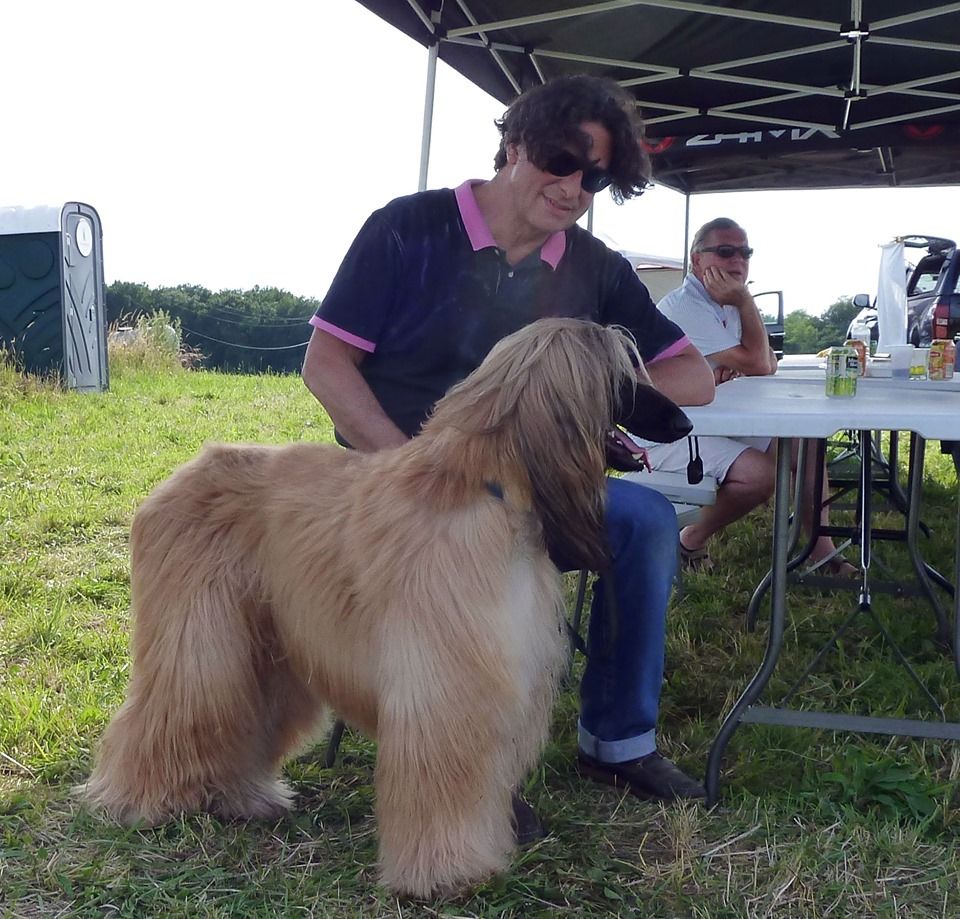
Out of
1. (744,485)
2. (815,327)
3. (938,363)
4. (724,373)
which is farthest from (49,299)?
(815,327)

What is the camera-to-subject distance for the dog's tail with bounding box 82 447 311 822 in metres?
1.92

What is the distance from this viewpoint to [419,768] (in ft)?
5.46

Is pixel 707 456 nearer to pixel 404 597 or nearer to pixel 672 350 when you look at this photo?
pixel 672 350

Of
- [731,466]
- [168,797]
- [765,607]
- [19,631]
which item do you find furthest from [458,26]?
[168,797]

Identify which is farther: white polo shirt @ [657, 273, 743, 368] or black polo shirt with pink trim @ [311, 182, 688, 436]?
white polo shirt @ [657, 273, 743, 368]

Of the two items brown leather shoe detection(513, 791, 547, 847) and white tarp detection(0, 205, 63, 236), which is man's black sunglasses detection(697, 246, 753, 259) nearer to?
brown leather shoe detection(513, 791, 547, 847)

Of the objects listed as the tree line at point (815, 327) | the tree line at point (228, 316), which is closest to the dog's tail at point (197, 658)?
the tree line at point (815, 327)

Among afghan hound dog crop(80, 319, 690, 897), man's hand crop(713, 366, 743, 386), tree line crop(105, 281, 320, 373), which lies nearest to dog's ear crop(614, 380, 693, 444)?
afghan hound dog crop(80, 319, 690, 897)

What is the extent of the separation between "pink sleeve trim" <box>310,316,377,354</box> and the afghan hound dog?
286 millimetres

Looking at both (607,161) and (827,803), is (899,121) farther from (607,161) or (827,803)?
(827,803)

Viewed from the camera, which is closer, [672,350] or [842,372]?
[672,350]

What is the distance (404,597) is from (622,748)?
81cm

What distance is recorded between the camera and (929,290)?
7.18 meters

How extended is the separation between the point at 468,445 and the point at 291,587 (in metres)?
0.48
